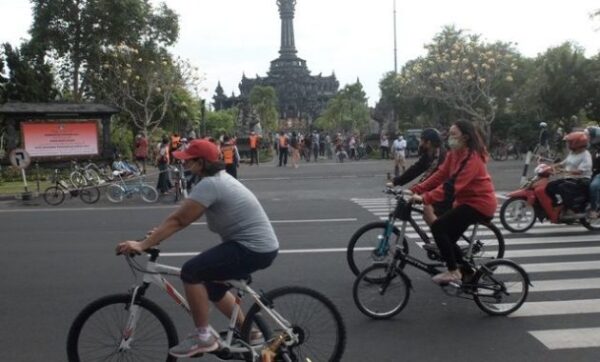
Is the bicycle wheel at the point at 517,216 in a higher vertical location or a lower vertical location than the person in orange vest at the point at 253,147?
lower

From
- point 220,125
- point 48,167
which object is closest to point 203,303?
point 48,167

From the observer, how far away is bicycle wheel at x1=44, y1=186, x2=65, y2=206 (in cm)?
1814

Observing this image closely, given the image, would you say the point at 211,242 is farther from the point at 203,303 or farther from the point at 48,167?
the point at 48,167

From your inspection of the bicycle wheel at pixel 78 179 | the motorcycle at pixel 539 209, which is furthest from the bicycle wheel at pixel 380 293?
the bicycle wheel at pixel 78 179

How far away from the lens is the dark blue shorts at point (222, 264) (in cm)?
432

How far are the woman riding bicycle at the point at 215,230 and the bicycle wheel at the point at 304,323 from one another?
0.91 ft

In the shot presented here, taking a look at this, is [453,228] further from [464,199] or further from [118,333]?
[118,333]

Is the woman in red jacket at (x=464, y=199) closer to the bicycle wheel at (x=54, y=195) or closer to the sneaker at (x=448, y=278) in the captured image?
the sneaker at (x=448, y=278)

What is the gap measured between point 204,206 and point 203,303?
0.67m

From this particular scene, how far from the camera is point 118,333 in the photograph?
4477 millimetres

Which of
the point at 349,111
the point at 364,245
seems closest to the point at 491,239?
the point at 364,245

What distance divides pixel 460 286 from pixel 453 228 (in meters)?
0.57

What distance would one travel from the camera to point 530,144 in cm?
3612

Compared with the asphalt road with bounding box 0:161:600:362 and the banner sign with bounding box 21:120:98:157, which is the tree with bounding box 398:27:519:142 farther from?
the asphalt road with bounding box 0:161:600:362
